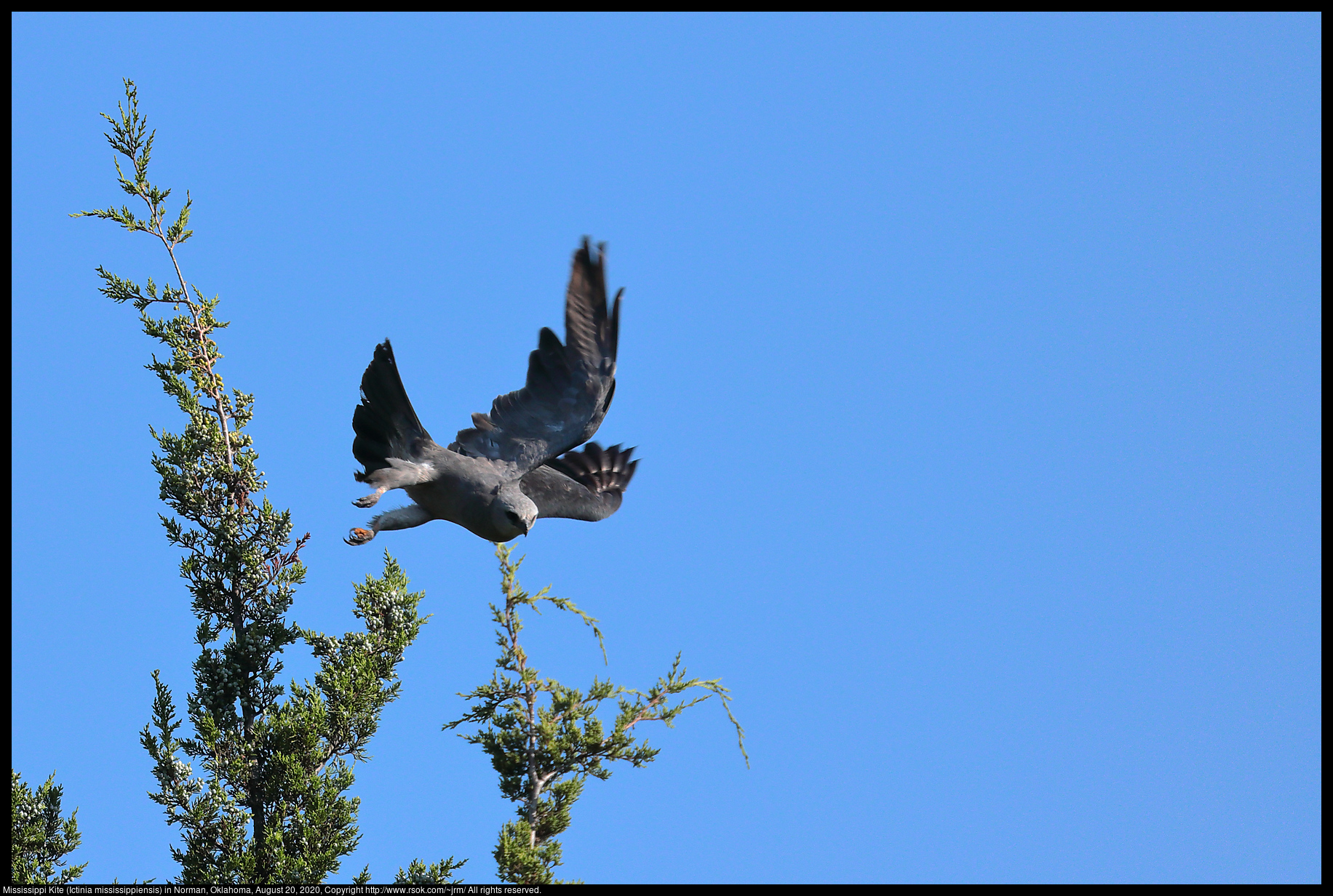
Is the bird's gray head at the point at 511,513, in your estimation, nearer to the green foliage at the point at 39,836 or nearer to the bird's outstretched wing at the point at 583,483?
the bird's outstretched wing at the point at 583,483

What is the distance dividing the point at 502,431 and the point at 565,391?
0.64m

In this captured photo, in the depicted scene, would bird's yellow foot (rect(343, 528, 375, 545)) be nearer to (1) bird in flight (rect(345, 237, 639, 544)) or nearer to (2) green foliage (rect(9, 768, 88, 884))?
(1) bird in flight (rect(345, 237, 639, 544))

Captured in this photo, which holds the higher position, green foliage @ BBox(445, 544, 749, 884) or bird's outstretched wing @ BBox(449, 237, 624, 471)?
bird's outstretched wing @ BBox(449, 237, 624, 471)

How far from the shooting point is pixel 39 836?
7.31 meters

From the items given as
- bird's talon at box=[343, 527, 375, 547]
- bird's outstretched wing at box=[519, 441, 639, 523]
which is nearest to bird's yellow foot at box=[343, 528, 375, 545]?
bird's talon at box=[343, 527, 375, 547]

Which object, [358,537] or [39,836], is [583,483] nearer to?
[358,537]

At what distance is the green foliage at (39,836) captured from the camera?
7234 mm

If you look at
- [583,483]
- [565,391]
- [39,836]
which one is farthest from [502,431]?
[39,836]

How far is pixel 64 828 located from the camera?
7.47 meters

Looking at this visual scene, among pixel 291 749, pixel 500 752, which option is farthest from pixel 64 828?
pixel 500 752

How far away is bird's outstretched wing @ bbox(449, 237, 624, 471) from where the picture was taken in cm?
787

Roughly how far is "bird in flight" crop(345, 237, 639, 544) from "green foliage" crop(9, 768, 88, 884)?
273cm

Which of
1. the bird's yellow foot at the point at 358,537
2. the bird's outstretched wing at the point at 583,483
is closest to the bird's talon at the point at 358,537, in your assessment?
the bird's yellow foot at the point at 358,537

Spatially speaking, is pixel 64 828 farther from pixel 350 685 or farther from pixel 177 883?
pixel 350 685
